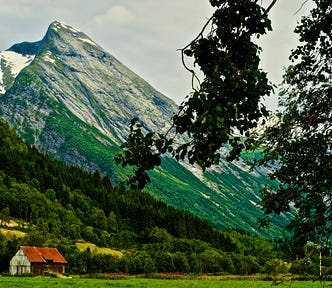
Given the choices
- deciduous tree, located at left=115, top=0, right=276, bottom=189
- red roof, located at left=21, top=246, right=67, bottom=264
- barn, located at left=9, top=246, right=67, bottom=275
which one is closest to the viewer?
deciduous tree, located at left=115, top=0, right=276, bottom=189

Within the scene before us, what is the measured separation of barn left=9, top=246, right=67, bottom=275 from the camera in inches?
4538

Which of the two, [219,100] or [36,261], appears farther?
[36,261]

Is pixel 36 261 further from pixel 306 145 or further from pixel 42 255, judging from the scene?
pixel 306 145

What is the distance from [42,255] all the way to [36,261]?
14.9ft

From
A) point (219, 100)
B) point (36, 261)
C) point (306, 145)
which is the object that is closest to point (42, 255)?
point (36, 261)

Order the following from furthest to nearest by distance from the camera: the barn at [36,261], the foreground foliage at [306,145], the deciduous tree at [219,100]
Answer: the barn at [36,261]
the foreground foliage at [306,145]
the deciduous tree at [219,100]

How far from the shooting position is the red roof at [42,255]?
119219 mm

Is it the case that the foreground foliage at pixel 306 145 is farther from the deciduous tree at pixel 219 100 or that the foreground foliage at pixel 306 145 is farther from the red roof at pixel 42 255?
the red roof at pixel 42 255

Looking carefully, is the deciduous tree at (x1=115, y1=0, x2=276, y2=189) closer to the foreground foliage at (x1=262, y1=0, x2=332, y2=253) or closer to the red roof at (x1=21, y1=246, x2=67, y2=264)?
the foreground foliage at (x1=262, y1=0, x2=332, y2=253)

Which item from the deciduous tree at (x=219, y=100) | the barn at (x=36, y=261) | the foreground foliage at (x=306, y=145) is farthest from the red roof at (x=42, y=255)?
the deciduous tree at (x=219, y=100)

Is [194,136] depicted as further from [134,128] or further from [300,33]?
[300,33]

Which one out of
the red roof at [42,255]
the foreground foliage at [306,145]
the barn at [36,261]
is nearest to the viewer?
the foreground foliage at [306,145]

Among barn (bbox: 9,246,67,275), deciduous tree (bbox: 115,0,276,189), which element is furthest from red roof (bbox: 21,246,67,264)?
deciduous tree (bbox: 115,0,276,189)

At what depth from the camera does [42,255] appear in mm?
123938
